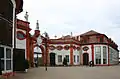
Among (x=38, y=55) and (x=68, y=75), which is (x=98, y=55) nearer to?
(x=38, y=55)

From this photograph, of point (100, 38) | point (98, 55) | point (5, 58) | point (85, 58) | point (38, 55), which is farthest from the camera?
point (85, 58)

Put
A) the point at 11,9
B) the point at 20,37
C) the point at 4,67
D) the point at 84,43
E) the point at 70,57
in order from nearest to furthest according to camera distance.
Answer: the point at 4,67 < the point at 11,9 < the point at 20,37 < the point at 70,57 < the point at 84,43

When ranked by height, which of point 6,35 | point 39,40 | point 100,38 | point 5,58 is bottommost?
point 5,58

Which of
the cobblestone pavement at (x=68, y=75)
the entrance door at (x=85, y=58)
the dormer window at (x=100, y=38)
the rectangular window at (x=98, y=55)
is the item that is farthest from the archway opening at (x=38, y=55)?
the cobblestone pavement at (x=68, y=75)

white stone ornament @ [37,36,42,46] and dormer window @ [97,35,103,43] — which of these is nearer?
white stone ornament @ [37,36,42,46]

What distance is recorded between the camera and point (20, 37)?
34906 millimetres

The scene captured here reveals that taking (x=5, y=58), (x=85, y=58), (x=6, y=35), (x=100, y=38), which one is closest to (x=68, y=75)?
(x=5, y=58)

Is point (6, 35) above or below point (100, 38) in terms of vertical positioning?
below

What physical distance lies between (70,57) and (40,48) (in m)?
8.66

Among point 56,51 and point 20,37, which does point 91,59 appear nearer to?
point 56,51

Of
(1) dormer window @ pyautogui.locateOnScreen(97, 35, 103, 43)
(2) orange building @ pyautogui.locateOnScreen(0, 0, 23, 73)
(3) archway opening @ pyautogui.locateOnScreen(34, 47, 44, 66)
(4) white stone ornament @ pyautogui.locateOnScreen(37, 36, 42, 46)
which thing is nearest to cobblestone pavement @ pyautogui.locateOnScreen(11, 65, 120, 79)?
(2) orange building @ pyautogui.locateOnScreen(0, 0, 23, 73)

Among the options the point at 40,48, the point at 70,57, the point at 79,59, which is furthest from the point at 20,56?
the point at 79,59

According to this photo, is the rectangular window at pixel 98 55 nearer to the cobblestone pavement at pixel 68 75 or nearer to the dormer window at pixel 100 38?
the dormer window at pixel 100 38

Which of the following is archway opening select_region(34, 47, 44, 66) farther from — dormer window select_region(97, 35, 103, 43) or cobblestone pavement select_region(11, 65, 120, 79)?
cobblestone pavement select_region(11, 65, 120, 79)
